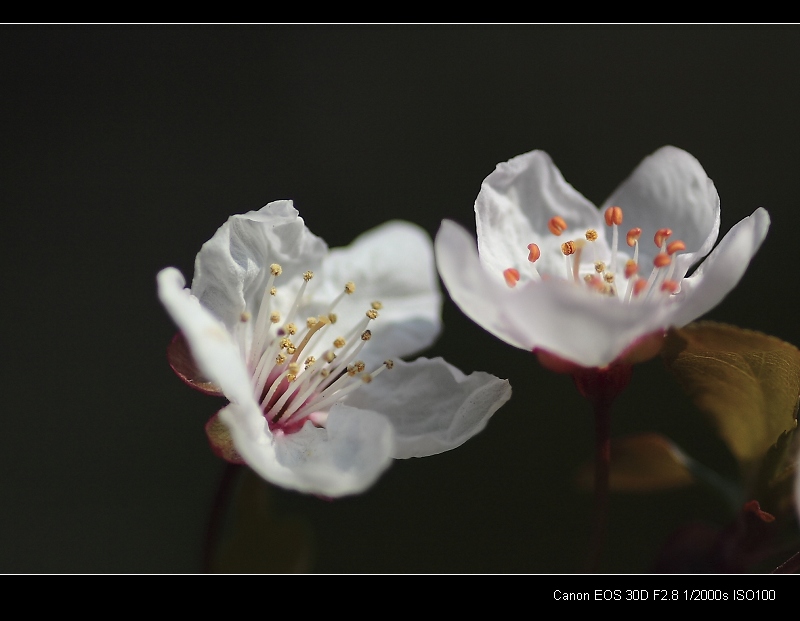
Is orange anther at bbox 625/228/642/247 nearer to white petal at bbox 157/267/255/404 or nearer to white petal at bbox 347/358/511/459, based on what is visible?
white petal at bbox 347/358/511/459

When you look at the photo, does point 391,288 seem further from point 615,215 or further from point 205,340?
point 205,340

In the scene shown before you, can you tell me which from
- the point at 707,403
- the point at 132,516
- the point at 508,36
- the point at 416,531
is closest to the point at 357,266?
the point at 707,403

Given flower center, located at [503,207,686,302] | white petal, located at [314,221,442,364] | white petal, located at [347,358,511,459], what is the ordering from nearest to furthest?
white petal, located at [347,358,511,459] < flower center, located at [503,207,686,302] < white petal, located at [314,221,442,364]

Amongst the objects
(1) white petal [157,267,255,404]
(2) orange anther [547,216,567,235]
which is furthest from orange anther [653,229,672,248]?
(1) white petal [157,267,255,404]

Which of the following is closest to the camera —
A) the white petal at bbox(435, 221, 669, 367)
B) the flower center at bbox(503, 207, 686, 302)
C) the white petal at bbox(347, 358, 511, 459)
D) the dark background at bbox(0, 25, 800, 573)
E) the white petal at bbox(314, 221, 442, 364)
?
the white petal at bbox(435, 221, 669, 367)

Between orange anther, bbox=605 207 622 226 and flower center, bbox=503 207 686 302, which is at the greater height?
orange anther, bbox=605 207 622 226

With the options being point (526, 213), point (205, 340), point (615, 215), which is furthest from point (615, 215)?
point (205, 340)

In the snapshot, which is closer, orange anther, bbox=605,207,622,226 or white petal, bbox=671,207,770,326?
white petal, bbox=671,207,770,326
